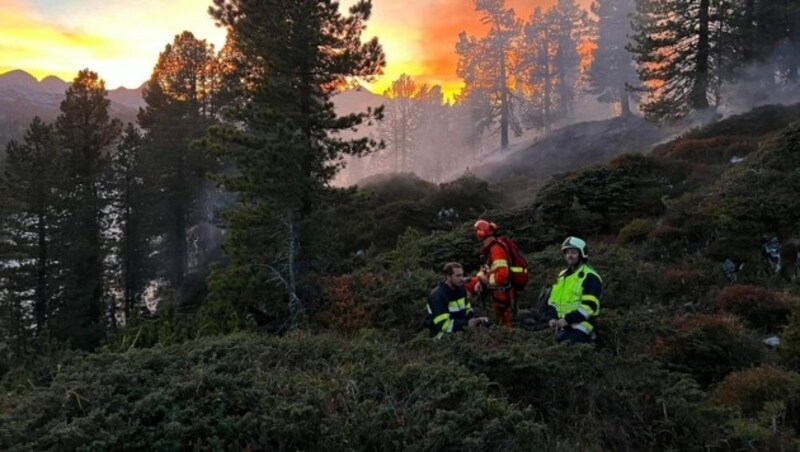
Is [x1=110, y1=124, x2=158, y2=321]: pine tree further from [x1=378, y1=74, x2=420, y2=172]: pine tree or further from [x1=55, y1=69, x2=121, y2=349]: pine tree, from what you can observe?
[x1=378, y1=74, x2=420, y2=172]: pine tree

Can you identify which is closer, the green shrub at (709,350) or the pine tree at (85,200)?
the green shrub at (709,350)

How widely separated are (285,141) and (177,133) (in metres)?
20.7

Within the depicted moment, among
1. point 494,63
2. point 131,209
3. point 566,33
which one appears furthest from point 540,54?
point 131,209

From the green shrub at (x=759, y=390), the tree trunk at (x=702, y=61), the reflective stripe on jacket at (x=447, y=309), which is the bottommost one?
the green shrub at (x=759, y=390)

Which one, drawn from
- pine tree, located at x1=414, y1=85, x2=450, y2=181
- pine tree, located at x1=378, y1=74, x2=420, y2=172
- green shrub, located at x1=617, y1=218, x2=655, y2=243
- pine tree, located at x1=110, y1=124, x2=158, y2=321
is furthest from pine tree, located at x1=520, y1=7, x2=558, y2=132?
green shrub, located at x1=617, y1=218, x2=655, y2=243

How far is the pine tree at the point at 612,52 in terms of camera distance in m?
56.9

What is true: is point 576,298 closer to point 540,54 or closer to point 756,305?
point 756,305

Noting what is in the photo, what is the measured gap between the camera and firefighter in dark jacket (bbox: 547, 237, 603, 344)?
674 centimetres

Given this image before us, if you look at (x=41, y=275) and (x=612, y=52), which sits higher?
(x=612, y=52)

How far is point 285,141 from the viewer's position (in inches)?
469

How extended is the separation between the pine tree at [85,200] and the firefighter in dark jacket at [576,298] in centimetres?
2356

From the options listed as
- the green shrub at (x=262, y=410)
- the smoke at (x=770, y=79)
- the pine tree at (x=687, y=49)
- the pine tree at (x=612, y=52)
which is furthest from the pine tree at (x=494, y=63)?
the green shrub at (x=262, y=410)

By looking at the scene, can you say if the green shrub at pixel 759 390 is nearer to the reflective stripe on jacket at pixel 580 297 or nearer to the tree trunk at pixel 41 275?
the reflective stripe on jacket at pixel 580 297

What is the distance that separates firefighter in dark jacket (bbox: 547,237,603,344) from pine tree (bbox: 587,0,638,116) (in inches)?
2213
